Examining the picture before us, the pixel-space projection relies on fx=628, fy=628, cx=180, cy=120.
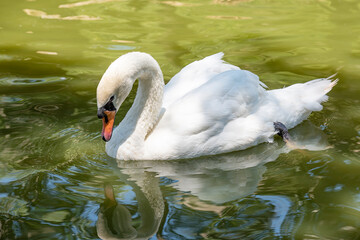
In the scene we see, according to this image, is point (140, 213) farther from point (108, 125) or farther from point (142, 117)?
point (142, 117)

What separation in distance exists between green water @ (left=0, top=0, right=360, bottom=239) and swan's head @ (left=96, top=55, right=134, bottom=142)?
0.56 m

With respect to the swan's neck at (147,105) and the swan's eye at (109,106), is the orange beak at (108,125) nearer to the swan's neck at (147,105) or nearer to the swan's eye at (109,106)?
the swan's eye at (109,106)

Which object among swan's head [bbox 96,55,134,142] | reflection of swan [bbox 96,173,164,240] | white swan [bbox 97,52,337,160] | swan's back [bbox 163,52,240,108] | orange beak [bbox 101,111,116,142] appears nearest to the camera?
reflection of swan [bbox 96,173,164,240]

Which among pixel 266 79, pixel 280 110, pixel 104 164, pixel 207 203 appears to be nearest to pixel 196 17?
pixel 266 79

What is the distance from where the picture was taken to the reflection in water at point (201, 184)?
16.2ft

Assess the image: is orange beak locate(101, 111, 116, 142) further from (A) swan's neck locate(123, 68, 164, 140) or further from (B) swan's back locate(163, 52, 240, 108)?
(B) swan's back locate(163, 52, 240, 108)

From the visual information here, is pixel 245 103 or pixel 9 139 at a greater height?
pixel 245 103

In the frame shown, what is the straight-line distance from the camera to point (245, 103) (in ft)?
21.3

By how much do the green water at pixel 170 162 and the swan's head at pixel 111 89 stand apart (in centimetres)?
56

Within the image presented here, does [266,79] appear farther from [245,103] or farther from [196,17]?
[196,17]

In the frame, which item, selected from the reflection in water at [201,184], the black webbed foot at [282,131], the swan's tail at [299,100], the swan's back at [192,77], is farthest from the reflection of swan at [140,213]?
the swan's tail at [299,100]

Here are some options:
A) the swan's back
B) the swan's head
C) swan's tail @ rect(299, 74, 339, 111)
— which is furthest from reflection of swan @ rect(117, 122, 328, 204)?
the swan's back

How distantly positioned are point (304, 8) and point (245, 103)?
6311 millimetres

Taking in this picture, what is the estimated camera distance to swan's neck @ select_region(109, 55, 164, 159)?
616 cm
